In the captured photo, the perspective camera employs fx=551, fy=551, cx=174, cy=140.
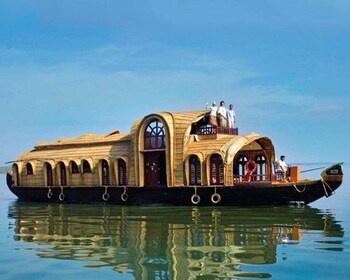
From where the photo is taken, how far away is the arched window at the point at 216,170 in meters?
18.5

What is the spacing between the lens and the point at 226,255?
8.47 meters

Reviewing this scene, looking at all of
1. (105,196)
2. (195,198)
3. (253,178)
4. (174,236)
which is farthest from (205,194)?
(174,236)

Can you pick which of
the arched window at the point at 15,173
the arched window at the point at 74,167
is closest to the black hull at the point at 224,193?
the arched window at the point at 74,167

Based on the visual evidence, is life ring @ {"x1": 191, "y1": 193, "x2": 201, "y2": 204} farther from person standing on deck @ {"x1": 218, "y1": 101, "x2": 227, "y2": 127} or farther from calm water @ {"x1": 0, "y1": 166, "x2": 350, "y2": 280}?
person standing on deck @ {"x1": 218, "y1": 101, "x2": 227, "y2": 127}

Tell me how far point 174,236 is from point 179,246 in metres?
1.41

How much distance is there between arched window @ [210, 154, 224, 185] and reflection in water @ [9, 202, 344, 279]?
1567mm

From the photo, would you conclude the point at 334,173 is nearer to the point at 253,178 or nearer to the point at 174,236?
the point at 253,178

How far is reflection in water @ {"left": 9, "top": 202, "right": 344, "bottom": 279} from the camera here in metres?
7.73

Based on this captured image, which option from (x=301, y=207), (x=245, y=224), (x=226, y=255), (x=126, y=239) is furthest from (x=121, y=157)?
(x=226, y=255)

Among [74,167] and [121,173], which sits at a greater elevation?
[74,167]

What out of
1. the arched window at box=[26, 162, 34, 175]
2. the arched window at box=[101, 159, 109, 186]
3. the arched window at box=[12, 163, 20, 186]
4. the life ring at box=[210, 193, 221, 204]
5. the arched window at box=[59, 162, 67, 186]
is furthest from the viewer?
the arched window at box=[12, 163, 20, 186]

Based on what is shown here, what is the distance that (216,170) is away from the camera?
1866 centimetres

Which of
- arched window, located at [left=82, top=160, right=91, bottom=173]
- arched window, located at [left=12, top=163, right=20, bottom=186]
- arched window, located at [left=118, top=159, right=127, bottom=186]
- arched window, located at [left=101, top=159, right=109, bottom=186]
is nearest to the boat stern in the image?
arched window, located at [left=118, top=159, right=127, bottom=186]

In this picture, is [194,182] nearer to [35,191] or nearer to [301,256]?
[35,191]
